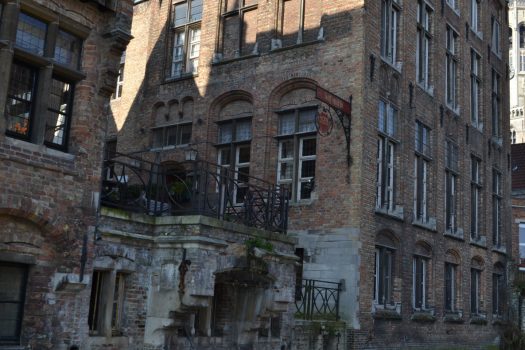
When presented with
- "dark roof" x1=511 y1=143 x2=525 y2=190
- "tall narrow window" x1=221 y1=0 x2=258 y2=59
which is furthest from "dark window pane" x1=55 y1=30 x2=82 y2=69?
"dark roof" x1=511 y1=143 x2=525 y2=190

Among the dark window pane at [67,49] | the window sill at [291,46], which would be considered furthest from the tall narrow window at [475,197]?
the dark window pane at [67,49]

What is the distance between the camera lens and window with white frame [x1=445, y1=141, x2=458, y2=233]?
23.5m

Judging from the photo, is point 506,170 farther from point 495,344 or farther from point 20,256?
point 20,256

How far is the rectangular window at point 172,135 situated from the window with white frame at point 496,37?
14017 millimetres

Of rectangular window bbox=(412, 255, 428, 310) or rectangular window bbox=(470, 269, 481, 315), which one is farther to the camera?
rectangular window bbox=(470, 269, 481, 315)

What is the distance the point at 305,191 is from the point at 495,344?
11187mm

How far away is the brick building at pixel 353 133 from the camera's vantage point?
724 inches

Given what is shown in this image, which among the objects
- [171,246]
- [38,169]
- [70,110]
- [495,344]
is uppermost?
[70,110]

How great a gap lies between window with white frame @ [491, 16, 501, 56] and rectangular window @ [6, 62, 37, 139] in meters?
22.3

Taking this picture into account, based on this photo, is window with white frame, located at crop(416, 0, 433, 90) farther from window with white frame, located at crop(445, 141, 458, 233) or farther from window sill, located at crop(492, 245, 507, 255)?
window sill, located at crop(492, 245, 507, 255)

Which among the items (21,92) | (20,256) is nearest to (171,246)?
(20,256)

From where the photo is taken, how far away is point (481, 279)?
25.5 metres

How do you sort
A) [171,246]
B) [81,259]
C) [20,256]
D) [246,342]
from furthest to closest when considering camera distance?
[246,342]
[171,246]
[81,259]
[20,256]

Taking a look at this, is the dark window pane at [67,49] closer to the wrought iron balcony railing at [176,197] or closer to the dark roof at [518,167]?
the wrought iron balcony railing at [176,197]
